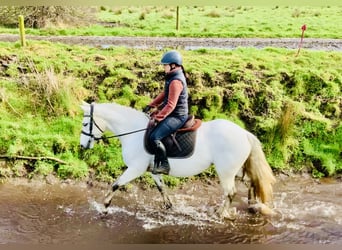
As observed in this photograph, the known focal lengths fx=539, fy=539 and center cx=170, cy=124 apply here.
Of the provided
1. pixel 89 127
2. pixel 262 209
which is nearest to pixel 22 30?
pixel 89 127

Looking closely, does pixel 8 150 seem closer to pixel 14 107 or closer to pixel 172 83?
pixel 14 107

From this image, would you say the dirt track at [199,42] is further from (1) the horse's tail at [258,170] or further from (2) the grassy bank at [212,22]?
(1) the horse's tail at [258,170]

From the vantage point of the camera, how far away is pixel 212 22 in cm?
446

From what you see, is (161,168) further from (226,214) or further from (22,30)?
(22,30)

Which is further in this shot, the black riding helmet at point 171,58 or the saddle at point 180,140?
the saddle at point 180,140

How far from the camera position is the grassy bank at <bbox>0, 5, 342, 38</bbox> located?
14.1 ft

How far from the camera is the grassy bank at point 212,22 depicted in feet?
14.1

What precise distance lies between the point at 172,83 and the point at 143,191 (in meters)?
1.19

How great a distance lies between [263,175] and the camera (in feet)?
12.6

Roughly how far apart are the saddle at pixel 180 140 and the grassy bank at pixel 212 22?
3.21 ft

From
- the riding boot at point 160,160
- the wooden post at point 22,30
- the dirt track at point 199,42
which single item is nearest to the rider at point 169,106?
the riding boot at point 160,160

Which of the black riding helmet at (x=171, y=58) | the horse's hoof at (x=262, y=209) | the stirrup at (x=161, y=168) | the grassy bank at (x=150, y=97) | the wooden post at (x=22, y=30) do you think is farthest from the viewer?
the grassy bank at (x=150, y=97)

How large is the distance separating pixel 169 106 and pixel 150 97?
1.13 metres

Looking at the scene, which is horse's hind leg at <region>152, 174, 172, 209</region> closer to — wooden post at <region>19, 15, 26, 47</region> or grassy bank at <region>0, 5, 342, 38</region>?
grassy bank at <region>0, 5, 342, 38</region>
